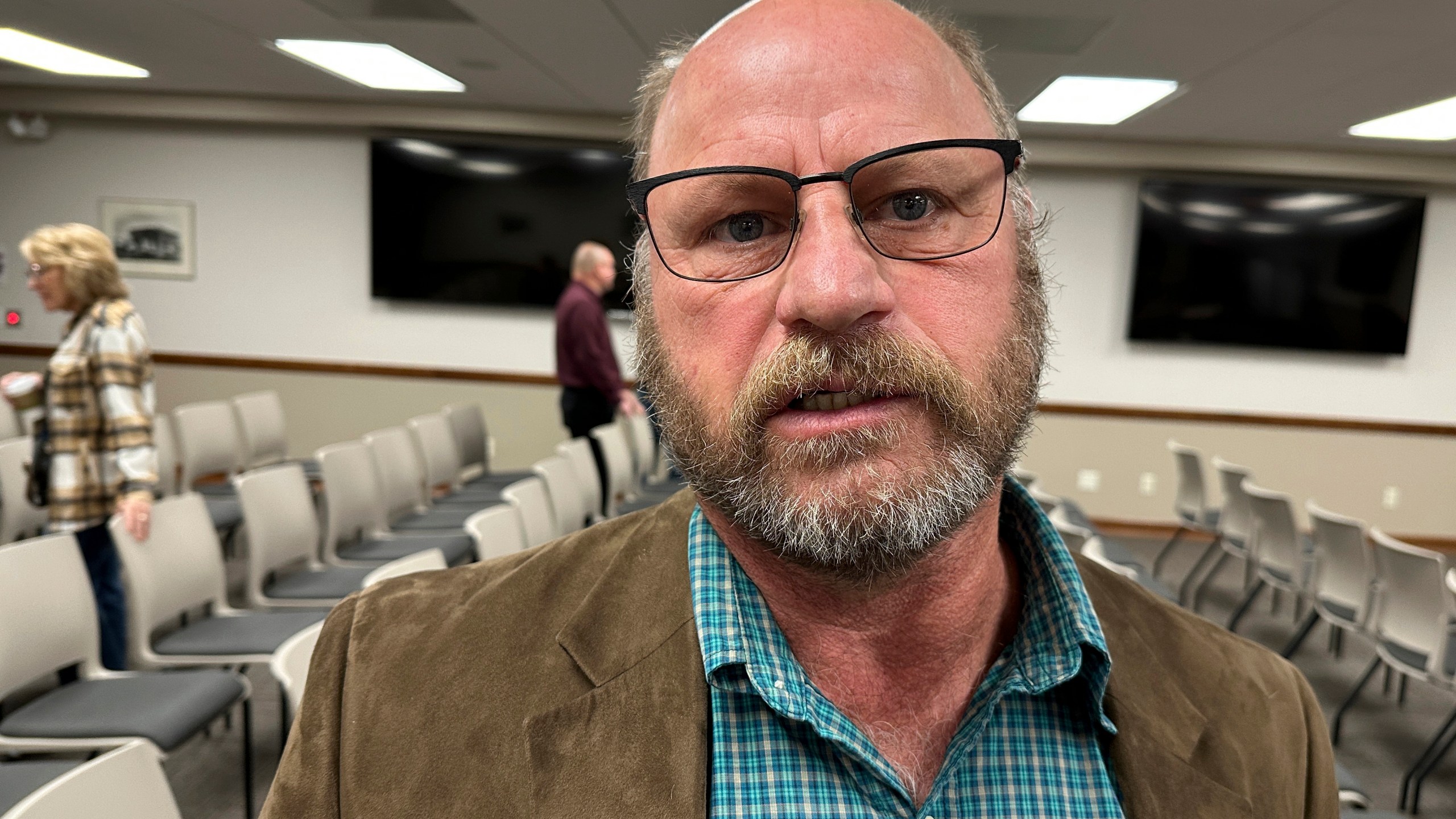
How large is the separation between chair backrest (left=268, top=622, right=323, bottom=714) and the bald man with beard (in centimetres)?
135

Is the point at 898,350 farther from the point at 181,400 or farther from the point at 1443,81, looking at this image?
the point at 181,400

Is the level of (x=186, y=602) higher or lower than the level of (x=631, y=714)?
lower

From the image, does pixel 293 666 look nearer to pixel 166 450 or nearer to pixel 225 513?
pixel 225 513

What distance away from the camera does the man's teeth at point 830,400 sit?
29.3 inches

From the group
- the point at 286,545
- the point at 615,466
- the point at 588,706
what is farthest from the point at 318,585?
the point at 588,706

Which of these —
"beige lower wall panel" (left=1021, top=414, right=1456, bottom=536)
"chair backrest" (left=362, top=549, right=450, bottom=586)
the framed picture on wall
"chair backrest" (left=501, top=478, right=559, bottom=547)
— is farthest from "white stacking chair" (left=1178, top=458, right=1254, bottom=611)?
the framed picture on wall

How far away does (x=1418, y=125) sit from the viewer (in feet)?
18.7

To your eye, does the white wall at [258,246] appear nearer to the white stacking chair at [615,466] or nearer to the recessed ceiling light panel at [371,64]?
the recessed ceiling light panel at [371,64]

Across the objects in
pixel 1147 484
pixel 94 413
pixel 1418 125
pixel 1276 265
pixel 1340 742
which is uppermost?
pixel 1418 125

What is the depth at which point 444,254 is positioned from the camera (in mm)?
7152

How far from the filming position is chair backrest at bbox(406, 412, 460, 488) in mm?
5008

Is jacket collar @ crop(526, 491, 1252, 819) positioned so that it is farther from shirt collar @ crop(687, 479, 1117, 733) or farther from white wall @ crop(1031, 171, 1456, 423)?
white wall @ crop(1031, 171, 1456, 423)

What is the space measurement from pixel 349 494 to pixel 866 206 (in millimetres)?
3651

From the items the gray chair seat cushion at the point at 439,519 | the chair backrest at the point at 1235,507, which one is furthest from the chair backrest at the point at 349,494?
the chair backrest at the point at 1235,507
